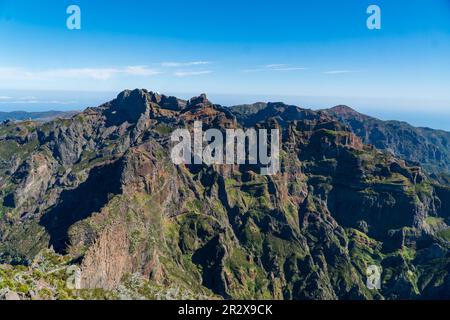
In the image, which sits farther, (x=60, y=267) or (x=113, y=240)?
(x=113, y=240)

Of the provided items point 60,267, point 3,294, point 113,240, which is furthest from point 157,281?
point 3,294

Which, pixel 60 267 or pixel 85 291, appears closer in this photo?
pixel 85 291

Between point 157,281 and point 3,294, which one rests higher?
point 3,294
